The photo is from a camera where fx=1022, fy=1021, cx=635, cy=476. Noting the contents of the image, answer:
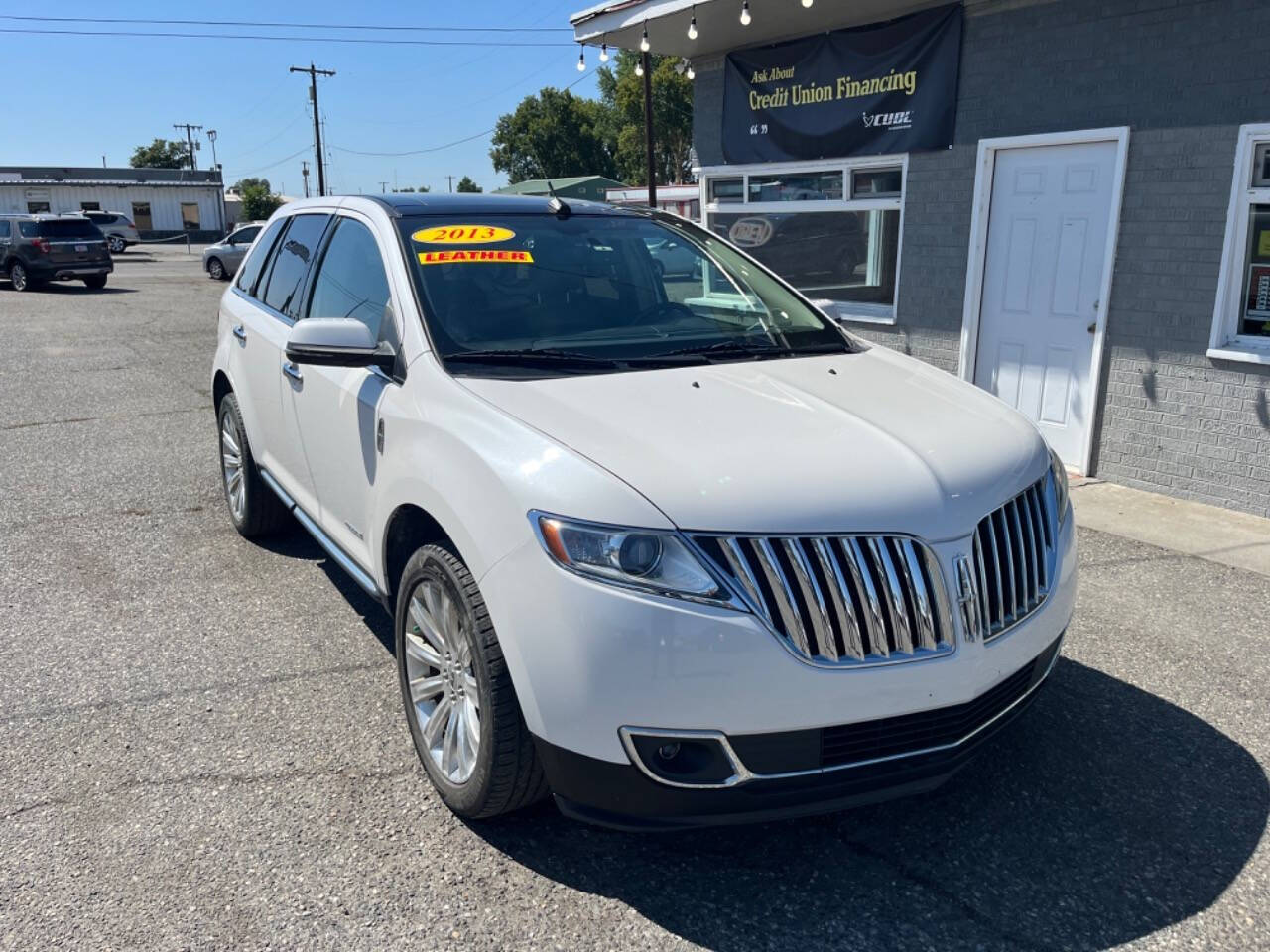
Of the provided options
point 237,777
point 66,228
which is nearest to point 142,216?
point 66,228

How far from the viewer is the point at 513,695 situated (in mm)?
2609

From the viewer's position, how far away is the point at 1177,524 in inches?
237

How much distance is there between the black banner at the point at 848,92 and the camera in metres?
7.61

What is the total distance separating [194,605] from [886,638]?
3.44 metres

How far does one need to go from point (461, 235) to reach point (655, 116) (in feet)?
212

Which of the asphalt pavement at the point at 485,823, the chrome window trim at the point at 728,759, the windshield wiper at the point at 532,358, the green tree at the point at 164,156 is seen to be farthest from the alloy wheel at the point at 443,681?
the green tree at the point at 164,156

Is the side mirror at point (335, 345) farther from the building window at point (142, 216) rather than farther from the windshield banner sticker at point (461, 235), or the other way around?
the building window at point (142, 216)

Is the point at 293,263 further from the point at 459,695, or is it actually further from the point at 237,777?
the point at 459,695

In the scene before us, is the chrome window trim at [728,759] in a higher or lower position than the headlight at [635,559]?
lower

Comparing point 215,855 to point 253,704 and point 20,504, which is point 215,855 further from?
point 20,504

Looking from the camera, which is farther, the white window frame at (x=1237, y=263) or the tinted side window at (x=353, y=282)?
the white window frame at (x=1237, y=263)

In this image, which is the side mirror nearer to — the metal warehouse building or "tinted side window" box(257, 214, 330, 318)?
"tinted side window" box(257, 214, 330, 318)

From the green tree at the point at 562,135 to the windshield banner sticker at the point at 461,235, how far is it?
75.1m

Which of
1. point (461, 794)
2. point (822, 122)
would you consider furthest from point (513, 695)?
point (822, 122)
